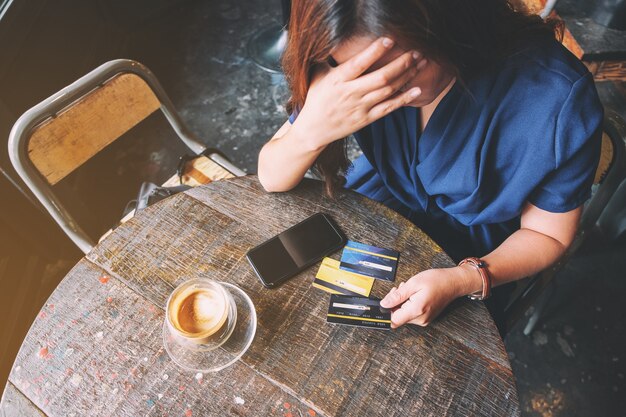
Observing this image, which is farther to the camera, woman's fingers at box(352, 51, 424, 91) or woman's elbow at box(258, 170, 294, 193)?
woman's elbow at box(258, 170, 294, 193)

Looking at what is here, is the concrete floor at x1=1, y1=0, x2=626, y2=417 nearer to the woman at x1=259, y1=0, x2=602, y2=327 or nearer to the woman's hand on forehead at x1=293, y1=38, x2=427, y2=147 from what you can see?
the woman at x1=259, y1=0, x2=602, y2=327

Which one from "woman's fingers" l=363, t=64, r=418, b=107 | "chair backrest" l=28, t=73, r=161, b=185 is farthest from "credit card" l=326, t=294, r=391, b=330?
"chair backrest" l=28, t=73, r=161, b=185

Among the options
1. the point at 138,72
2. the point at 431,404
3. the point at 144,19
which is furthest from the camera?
the point at 144,19

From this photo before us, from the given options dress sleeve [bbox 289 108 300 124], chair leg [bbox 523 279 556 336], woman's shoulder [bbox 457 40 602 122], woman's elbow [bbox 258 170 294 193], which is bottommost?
chair leg [bbox 523 279 556 336]

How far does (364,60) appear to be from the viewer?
0.89m

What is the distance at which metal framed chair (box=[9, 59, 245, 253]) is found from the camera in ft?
4.45

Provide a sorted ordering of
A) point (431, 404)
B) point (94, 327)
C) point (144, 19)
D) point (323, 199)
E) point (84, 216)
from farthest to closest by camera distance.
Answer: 1. point (144, 19)
2. point (84, 216)
3. point (323, 199)
4. point (94, 327)
5. point (431, 404)

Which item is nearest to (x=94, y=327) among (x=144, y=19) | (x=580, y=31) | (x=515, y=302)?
(x=515, y=302)

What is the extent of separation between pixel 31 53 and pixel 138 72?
1068mm

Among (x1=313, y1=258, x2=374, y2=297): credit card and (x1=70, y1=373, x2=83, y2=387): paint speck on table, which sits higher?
(x1=313, y1=258, x2=374, y2=297): credit card

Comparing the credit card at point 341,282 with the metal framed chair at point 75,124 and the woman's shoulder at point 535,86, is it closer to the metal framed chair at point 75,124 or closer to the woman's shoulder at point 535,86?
the woman's shoulder at point 535,86

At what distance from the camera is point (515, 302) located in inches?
54.1

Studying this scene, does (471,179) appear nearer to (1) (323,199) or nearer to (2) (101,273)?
(1) (323,199)

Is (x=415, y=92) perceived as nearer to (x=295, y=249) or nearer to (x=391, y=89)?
(x=391, y=89)
